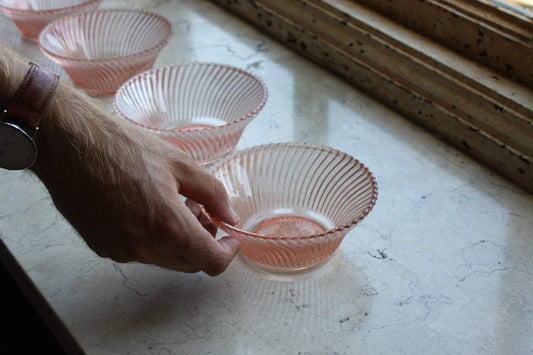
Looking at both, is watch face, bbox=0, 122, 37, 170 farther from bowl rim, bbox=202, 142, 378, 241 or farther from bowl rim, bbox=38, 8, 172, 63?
bowl rim, bbox=38, 8, 172, 63

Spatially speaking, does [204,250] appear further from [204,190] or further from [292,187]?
[292,187]

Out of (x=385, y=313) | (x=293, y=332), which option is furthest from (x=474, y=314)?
(x=293, y=332)

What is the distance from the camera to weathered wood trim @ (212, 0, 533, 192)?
831 millimetres

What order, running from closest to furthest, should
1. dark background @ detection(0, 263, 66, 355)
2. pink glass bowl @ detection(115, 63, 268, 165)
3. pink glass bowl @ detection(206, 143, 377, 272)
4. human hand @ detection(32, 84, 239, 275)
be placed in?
human hand @ detection(32, 84, 239, 275) < pink glass bowl @ detection(206, 143, 377, 272) < pink glass bowl @ detection(115, 63, 268, 165) < dark background @ detection(0, 263, 66, 355)

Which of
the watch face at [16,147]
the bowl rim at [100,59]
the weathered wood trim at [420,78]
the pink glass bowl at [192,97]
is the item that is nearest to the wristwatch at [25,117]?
the watch face at [16,147]

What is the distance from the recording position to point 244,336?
634 millimetres

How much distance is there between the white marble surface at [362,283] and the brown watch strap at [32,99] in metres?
0.20

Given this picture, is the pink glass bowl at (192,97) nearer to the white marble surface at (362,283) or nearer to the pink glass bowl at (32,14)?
the white marble surface at (362,283)

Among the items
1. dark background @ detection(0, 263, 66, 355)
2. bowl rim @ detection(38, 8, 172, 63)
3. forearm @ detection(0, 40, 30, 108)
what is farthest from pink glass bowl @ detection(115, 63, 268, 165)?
dark background @ detection(0, 263, 66, 355)

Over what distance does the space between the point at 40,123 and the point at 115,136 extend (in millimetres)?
79

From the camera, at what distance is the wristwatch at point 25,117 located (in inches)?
24.4

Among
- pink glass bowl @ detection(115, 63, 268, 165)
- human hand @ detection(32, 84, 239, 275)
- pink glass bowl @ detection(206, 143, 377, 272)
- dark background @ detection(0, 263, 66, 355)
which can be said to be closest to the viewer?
human hand @ detection(32, 84, 239, 275)

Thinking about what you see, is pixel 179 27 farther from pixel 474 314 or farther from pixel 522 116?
pixel 474 314

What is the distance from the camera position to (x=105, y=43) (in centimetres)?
122
